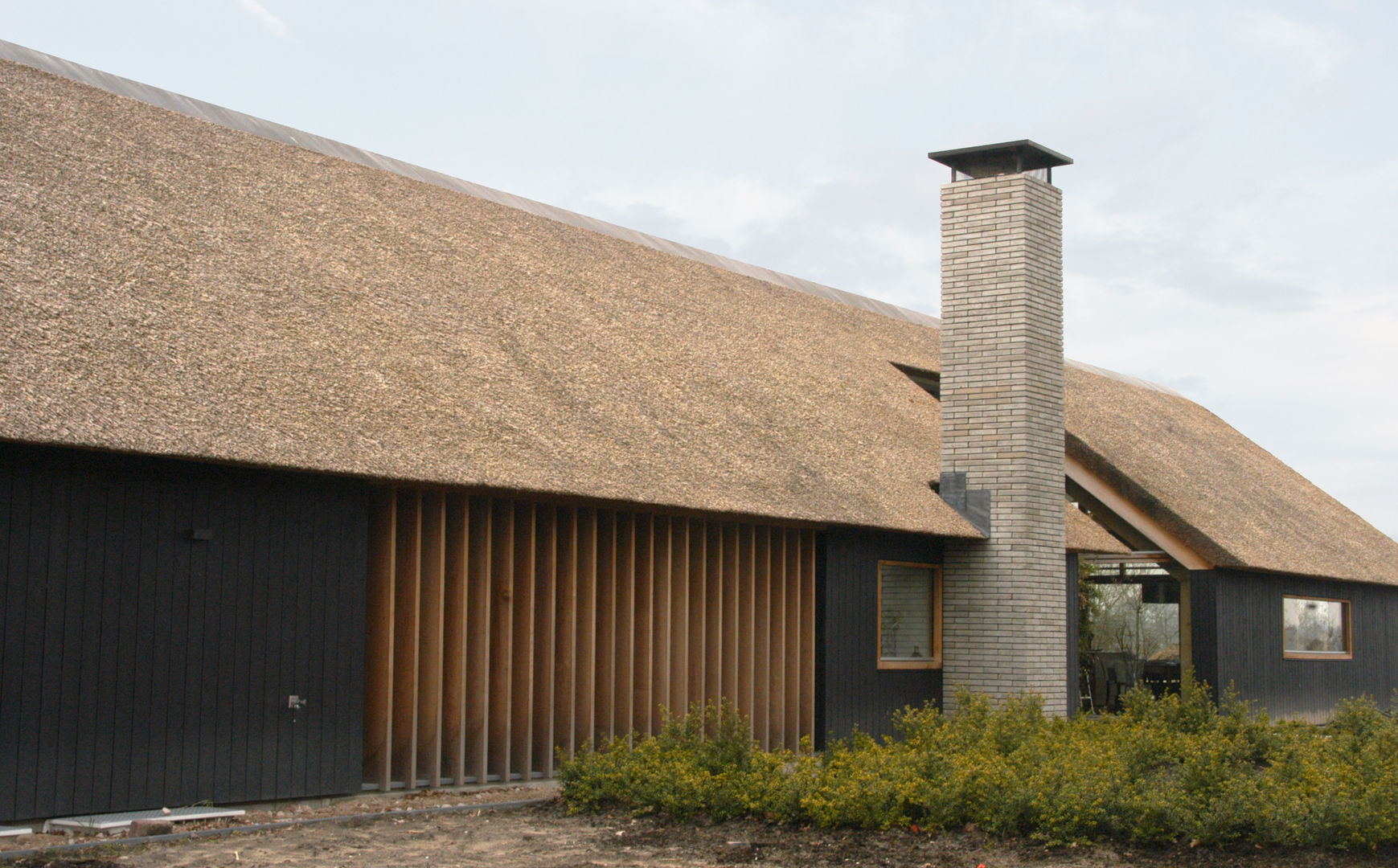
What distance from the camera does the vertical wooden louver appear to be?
37.7 feet

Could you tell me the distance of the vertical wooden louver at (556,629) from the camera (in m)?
11.5

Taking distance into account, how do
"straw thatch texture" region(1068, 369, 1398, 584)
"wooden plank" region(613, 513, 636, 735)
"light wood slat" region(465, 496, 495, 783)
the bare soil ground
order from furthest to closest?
"straw thatch texture" region(1068, 369, 1398, 584) → "wooden plank" region(613, 513, 636, 735) → "light wood slat" region(465, 496, 495, 783) → the bare soil ground

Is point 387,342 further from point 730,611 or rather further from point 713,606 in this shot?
point 730,611

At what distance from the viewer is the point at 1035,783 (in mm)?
9227

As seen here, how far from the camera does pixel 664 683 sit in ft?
Answer: 44.5

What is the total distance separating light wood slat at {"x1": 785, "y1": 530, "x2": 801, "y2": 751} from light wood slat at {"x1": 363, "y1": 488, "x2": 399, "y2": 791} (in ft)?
16.3

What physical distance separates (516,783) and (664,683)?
1899 mm

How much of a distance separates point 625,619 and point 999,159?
24.9 feet

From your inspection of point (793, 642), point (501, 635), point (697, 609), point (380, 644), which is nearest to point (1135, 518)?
point (793, 642)

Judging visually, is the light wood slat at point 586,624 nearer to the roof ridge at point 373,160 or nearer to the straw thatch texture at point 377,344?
the straw thatch texture at point 377,344

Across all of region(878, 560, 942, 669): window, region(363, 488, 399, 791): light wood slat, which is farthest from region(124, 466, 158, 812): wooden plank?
region(878, 560, 942, 669): window

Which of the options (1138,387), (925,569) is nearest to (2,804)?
(925,569)

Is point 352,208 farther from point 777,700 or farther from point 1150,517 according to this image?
point 1150,517

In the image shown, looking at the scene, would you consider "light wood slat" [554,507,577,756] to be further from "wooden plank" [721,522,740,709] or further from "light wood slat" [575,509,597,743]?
"wooden plank" [721,522,740,709]
